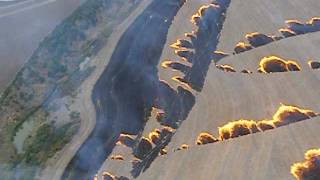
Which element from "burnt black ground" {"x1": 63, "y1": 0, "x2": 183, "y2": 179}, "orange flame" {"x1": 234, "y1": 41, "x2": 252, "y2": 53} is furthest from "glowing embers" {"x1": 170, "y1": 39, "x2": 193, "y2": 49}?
"orange flame" {"x1": 234, "y1": 41, "x2": 252, "y2": 53}

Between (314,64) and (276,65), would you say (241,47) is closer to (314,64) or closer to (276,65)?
(276,65)

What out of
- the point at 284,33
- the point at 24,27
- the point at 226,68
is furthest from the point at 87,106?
the point at 284,33

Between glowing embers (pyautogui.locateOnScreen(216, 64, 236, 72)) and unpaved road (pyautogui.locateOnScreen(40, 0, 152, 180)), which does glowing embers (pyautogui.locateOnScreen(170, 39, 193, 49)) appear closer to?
glowing embers (pyautogui.locateOnScreen(216, 64, 236, 72))

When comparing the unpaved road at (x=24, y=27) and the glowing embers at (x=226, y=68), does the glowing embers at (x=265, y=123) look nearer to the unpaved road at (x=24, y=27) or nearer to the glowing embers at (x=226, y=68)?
the glowing embers at (x=226, y=68)

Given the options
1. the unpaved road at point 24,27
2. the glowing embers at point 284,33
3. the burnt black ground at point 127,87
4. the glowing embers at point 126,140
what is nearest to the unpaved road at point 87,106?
the burnt black ground at point 127,87

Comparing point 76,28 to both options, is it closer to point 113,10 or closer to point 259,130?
point 113,10

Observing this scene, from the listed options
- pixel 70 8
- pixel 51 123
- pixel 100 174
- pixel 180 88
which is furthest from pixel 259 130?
pixel 70 8
